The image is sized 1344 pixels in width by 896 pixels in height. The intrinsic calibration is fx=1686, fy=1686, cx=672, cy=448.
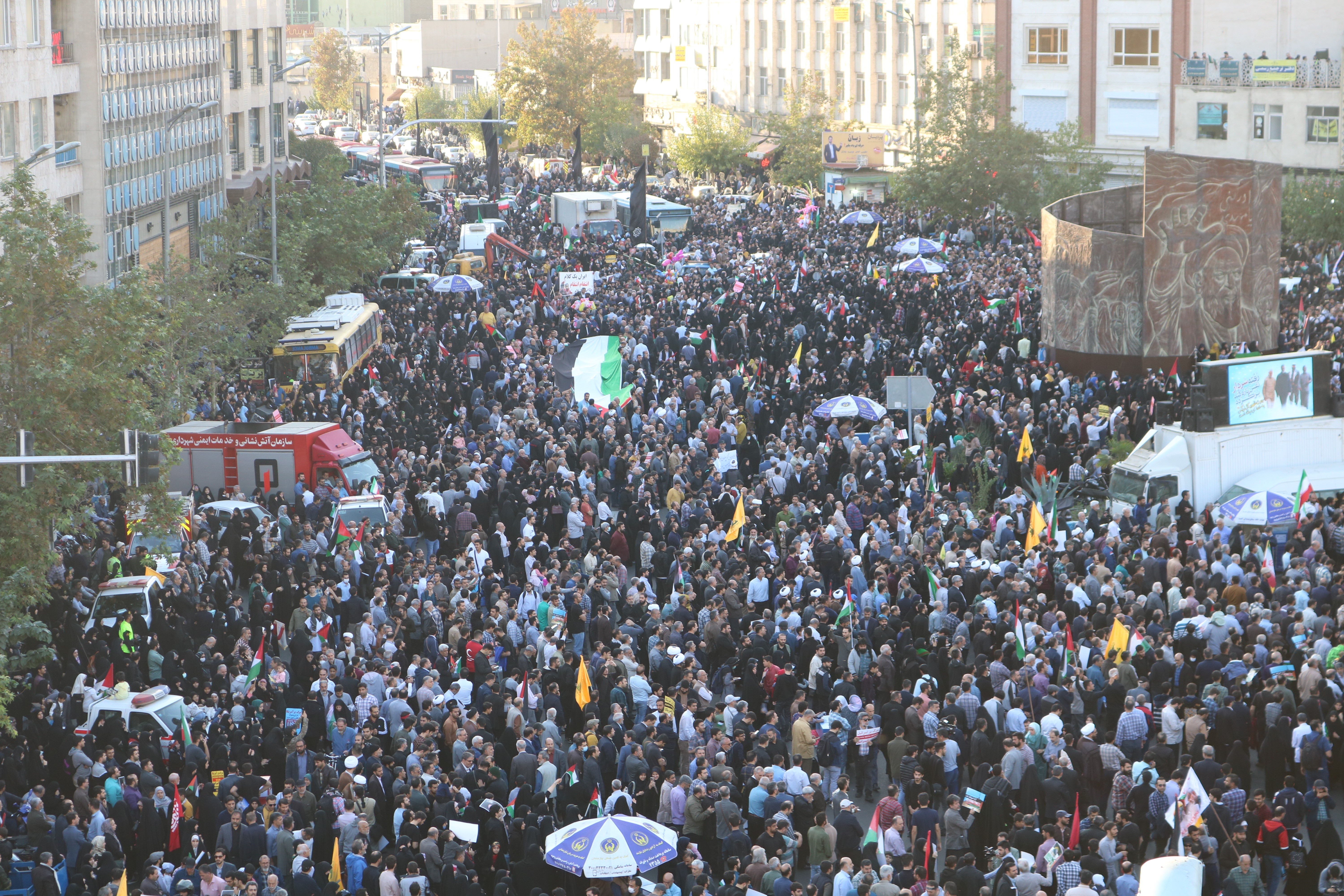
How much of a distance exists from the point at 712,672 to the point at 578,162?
207 ft

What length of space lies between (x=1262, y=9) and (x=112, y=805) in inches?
2348

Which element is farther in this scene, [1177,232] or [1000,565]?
[1177,232]

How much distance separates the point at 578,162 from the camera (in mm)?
79938

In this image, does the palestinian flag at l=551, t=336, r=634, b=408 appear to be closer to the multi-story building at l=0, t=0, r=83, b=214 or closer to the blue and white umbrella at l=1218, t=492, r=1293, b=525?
the blue and white umbrella at l=1218, t=492, r=1293, b=525

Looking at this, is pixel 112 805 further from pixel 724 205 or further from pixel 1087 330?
pixel 724 205

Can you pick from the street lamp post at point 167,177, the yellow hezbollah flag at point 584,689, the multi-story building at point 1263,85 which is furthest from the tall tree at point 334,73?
the yellow hezbollah flag at point 584,689

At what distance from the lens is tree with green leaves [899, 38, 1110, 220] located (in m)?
56.1

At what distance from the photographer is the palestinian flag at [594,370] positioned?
32.4m

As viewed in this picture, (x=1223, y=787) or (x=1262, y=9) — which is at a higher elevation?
(x=1262, y=9)

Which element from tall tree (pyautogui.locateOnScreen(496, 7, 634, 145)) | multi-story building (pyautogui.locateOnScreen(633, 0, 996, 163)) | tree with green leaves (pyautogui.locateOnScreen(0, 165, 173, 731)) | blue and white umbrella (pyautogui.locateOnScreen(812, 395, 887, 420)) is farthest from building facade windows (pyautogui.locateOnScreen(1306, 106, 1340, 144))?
tall tree (pyautogui.locateOnScreen(496, 7, 634, 145))

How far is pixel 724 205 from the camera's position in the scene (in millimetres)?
69750

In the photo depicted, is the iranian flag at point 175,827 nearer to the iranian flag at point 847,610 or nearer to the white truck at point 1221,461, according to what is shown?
the iranian flag at point 847,610

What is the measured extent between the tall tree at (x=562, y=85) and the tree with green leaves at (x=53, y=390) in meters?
73.9

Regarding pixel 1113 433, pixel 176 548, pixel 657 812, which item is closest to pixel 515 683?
pixel 657 812
